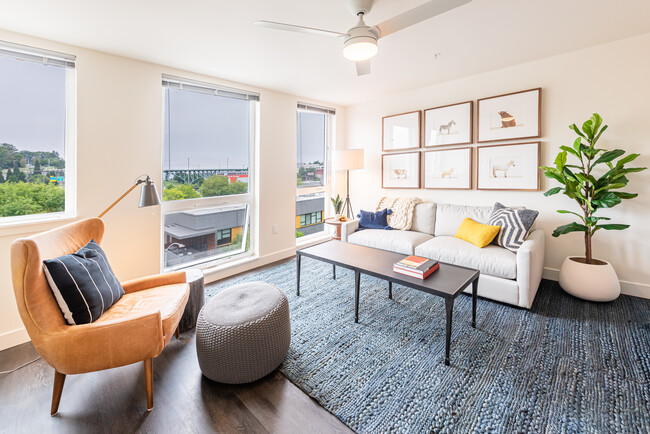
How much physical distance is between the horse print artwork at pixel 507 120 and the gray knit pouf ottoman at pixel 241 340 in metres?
3.25

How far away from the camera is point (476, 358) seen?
1921 mm

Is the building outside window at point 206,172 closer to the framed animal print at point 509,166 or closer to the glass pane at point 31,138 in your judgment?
the glass pane at point 31,138

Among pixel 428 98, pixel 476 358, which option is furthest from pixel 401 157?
pixel 476 358

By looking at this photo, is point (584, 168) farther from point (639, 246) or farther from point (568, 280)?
point (568, 280)

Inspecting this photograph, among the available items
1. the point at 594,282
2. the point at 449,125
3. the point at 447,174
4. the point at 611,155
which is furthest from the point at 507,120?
the point at 594,282

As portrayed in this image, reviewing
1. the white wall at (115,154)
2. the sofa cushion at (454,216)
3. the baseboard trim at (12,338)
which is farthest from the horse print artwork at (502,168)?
the baseboard trim at (12,338)

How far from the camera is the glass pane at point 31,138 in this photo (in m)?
2.21

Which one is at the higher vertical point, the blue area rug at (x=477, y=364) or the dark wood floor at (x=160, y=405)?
the blue area rug at (x=477, y=364)

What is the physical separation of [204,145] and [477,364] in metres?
3.35

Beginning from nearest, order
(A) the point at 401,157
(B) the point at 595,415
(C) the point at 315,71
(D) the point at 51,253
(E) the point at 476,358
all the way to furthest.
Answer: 1. (B) the point at 595,415
2. (D) the point at 51,253
3. (E) the point at 476,358
4. (C) the point at 315,71
5. (A) the point at 401,157

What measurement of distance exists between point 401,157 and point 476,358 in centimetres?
298

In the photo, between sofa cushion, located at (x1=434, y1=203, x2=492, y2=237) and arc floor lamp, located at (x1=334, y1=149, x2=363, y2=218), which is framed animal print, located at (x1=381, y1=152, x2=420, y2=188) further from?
sofa cushion, located at (x1=434, y1=203, x2=492, y2=237)

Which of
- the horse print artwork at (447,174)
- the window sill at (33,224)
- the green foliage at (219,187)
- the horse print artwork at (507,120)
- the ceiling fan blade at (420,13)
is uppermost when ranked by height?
the ceiling fan blade at (420,13)

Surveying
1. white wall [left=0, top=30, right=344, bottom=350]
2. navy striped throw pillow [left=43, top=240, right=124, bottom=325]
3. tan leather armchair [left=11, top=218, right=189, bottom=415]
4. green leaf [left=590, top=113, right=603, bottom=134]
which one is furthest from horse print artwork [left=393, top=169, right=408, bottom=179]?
navy striped throw pillow [left=43, top=240, right=124, bottom=325]
